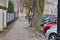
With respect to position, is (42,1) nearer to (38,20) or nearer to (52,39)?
(38,20)

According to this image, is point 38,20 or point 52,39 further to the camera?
point 38,20

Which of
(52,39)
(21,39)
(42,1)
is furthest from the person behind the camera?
(42,1)

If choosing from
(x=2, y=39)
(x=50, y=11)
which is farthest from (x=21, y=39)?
(x=50, y=11)

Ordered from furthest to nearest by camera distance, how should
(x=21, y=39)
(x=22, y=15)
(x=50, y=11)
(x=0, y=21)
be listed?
(x=22, y=15), (x=50, y=11), (x=0, y=21), (x=21, y=39)

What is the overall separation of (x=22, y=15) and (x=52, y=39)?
302 ft

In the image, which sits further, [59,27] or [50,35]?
[50,35]

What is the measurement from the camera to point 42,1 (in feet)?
65.4

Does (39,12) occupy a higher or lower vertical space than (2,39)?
higher

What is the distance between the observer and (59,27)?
5.38m

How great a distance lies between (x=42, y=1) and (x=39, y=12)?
1.00 m

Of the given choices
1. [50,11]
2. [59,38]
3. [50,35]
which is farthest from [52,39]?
[50,11]

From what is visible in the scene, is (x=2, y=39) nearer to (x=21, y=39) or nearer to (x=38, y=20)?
(x=21, y=39)

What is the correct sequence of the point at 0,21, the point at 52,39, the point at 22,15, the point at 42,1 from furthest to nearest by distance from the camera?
the point at 22,15, the point at 0,21, the point at 42,1, the point at 52,39

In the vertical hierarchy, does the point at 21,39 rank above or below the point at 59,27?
below
